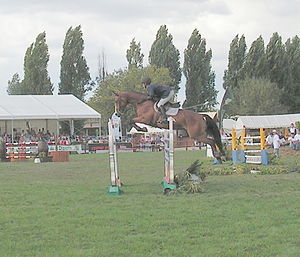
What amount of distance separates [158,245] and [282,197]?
181 inches

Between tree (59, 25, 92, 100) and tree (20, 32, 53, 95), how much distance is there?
174 cm

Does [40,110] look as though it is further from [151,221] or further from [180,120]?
[151,221]

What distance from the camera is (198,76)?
6556 centimetres

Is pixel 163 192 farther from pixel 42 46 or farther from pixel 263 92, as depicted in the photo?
pixel 42 46

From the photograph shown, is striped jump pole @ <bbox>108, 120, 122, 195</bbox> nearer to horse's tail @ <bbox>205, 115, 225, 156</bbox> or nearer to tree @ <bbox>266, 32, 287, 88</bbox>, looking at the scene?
horse's tail @ <bbox>205, 115, 225, 156</bbox>

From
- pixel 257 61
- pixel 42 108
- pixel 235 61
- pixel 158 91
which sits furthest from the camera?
pixel 235 61

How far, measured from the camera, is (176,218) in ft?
28.4

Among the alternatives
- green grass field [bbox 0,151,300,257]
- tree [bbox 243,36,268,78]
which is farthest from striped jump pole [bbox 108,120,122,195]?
tree [bbox 243,36,268,78]

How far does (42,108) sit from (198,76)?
91.4ft

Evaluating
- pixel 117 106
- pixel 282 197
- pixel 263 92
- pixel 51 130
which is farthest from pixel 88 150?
pixel 282 197

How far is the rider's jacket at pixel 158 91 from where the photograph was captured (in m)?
12.6

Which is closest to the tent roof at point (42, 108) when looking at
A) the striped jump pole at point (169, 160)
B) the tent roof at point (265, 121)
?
the tent roof at point (265, 121)

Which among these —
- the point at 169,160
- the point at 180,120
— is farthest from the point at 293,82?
the point at 169,160

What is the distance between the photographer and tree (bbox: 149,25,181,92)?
6844 cm
